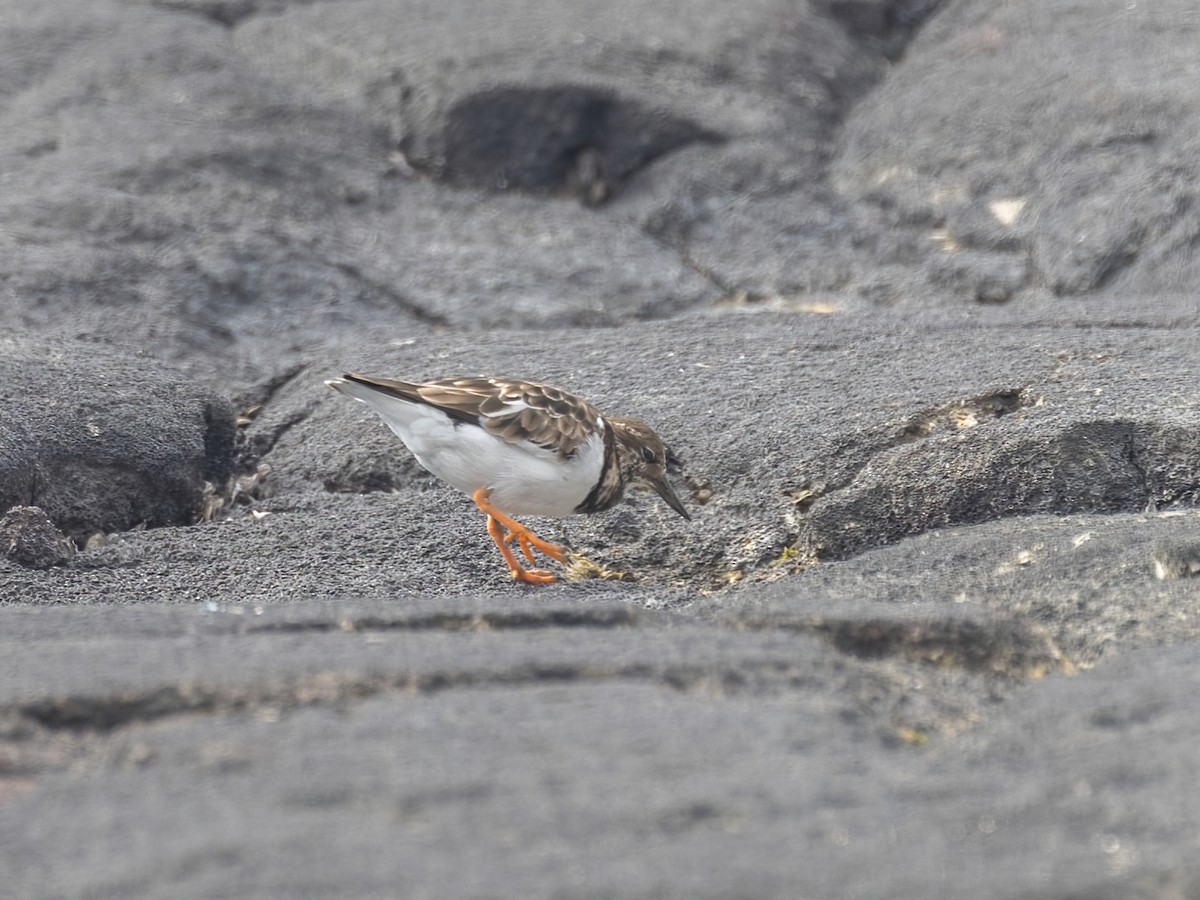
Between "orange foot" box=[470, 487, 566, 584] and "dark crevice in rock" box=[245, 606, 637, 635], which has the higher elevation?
"dark crevice in rock" box=[245, 606, 637, 635]

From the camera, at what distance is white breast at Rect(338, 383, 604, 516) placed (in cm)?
507

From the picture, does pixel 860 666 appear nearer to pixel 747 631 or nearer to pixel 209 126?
pixel 747 631

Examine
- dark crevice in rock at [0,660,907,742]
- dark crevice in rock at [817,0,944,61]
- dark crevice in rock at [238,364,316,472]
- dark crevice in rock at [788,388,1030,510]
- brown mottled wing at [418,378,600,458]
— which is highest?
dark crevice in rock at [817,0,944,61]

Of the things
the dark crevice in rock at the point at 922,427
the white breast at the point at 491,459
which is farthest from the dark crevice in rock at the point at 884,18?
the white breast at the point at 491,459

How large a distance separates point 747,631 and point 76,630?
158 cm

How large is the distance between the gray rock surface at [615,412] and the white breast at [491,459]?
0.87ft

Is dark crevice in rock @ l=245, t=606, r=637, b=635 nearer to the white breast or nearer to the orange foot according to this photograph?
the orange foot

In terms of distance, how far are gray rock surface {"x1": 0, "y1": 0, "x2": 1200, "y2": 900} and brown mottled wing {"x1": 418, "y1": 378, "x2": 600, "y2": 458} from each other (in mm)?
435

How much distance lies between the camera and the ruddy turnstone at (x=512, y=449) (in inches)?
200

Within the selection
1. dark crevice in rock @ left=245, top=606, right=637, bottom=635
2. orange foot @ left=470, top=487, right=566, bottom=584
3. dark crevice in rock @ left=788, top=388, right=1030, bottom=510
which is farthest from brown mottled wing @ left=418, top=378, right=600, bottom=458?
dark crevice in rock @ left=245, top=606, right=637, bottom=635

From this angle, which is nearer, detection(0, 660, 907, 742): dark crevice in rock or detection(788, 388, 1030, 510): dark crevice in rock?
detection(0, 660, 907, 742): dark crevice in rock

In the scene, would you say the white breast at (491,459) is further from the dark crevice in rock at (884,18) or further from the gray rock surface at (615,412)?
the dark crevice in rock at (884,18)

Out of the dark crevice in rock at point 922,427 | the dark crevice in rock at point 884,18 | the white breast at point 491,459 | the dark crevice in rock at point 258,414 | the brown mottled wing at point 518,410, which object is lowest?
the dark crevice in rock at point 258,414

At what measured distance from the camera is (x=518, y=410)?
5184 mm
